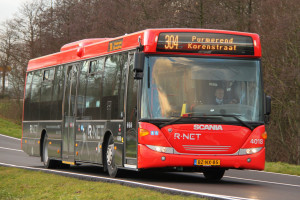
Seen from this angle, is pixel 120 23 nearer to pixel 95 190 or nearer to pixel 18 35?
pixel 18 35

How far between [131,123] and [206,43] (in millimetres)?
2280

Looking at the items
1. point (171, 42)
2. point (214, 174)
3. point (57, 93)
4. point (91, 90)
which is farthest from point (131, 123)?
point (57, 93)

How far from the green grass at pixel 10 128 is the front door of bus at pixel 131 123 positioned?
3003 cm

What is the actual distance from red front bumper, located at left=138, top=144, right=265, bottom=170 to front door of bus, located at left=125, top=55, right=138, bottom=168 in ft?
1.17

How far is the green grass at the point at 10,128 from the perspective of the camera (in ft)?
145

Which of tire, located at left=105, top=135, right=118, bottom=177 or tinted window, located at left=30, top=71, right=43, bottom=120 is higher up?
tinted window, located at left=30, top=71, right=43, bottom=120

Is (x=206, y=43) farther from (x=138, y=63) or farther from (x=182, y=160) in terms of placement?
(x=182, y=160)

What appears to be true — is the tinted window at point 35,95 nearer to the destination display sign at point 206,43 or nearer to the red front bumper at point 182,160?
the destination display sign at point 206,43

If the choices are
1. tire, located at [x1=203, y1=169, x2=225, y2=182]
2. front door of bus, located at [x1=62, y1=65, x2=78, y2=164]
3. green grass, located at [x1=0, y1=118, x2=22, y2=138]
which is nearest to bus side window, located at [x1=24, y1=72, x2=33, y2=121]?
front door of bus, located at [x1=62, y1=65, x2=78, y2=164]

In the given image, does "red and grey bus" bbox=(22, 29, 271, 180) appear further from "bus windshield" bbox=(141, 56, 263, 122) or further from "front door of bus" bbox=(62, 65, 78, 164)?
"front door of bus" bbox=(62, 65, 78, 164)

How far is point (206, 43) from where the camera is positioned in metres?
13.9

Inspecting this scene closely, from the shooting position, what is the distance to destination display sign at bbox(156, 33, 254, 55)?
13709mm

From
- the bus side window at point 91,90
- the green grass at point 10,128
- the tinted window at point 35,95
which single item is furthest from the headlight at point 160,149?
the green grass at point 10,128

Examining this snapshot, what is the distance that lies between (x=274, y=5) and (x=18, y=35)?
27.4 meters
